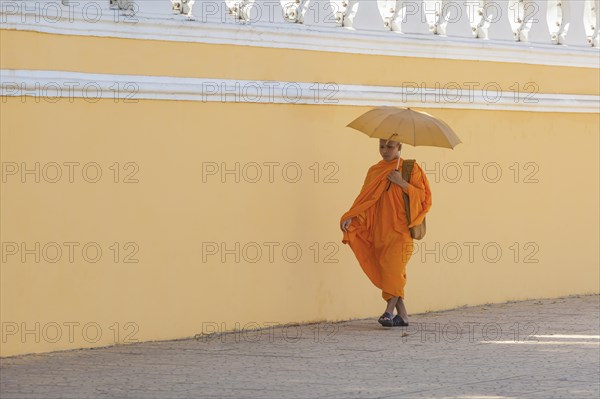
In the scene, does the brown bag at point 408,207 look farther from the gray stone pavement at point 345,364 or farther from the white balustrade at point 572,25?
the white balustrade at point 572,25

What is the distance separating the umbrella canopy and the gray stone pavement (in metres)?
1.42

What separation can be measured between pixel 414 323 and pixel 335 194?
117 cm

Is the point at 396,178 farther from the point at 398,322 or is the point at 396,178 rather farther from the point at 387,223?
the point at 398,322

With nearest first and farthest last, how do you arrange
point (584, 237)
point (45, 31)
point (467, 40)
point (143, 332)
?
point (45, 31)
point (143, 332)
point (467, 40)
point (584, 237)

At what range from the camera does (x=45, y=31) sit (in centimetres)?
882

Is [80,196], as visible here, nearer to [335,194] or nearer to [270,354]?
[270,354]

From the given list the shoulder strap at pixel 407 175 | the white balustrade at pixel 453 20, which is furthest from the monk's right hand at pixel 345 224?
the white balustrade at pixel 453 20

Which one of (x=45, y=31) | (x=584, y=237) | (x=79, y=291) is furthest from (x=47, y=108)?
(x=584, y=237)

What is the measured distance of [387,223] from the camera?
10.4 meters

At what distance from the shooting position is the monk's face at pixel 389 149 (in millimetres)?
10352

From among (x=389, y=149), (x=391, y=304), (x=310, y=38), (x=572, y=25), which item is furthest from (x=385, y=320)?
(x=572, y=25)

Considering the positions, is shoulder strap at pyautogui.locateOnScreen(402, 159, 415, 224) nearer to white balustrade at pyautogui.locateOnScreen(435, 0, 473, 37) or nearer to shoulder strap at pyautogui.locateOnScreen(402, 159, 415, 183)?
shoulder strap at pyautogui.locateOnScreen(402, 159, 415, 183)

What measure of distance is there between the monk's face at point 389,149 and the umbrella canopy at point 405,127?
0.30 meters

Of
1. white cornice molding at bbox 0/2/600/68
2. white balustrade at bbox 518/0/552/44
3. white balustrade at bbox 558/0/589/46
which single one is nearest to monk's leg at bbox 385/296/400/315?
white cornice molding at bbox 0/2/600/68
